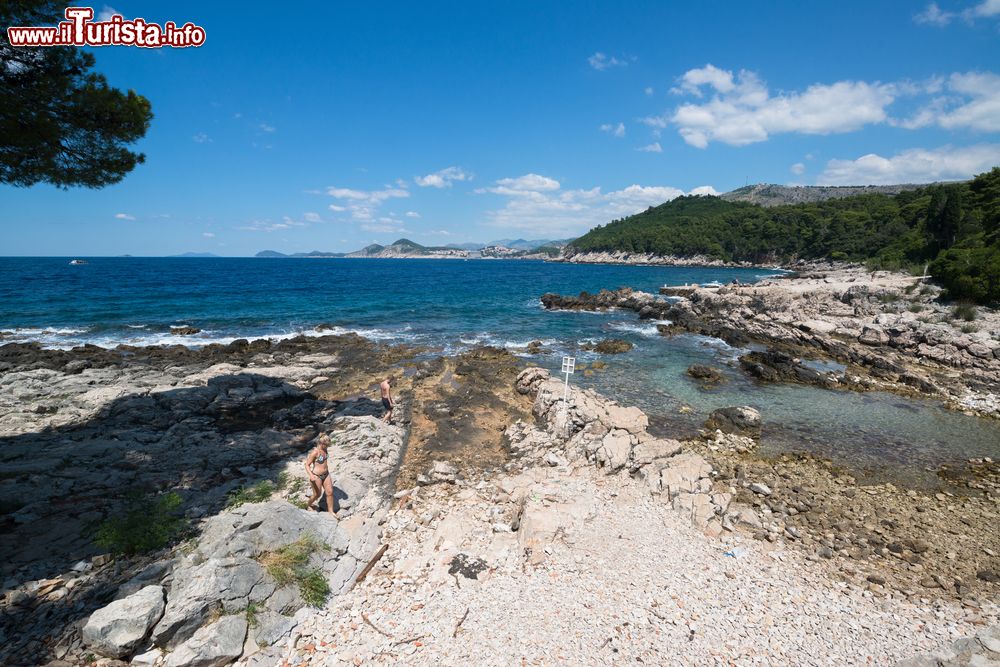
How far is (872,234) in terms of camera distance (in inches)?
3317

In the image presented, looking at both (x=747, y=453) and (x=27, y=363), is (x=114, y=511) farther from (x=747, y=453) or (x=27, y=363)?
(x=27, y=363)

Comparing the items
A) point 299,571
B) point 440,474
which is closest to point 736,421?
point 440,474

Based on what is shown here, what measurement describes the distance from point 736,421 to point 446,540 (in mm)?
12370

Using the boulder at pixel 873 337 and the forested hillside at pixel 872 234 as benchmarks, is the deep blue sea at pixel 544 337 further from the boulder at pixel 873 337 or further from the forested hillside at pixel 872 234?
the forested hillside at pixel 872 234

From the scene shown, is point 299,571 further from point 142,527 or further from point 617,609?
point 617,609

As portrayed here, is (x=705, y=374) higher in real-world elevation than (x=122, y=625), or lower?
lower

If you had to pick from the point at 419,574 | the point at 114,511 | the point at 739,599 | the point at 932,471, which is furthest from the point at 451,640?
the point at 932,471

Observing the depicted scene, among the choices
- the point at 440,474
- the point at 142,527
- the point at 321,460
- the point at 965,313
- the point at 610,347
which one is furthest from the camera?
the point at 610,347

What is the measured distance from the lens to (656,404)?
17969 millimetres

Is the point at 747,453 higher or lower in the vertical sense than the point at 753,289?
lower

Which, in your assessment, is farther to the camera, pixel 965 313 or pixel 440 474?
pixel 965 313

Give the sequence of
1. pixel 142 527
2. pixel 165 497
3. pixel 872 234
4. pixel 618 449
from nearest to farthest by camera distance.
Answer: pixel 142 527
pixel 165 497
pixel 618 449
pixel 872 234

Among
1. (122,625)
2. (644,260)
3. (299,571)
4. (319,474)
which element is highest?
(644,260)

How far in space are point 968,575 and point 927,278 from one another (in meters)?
39.5
